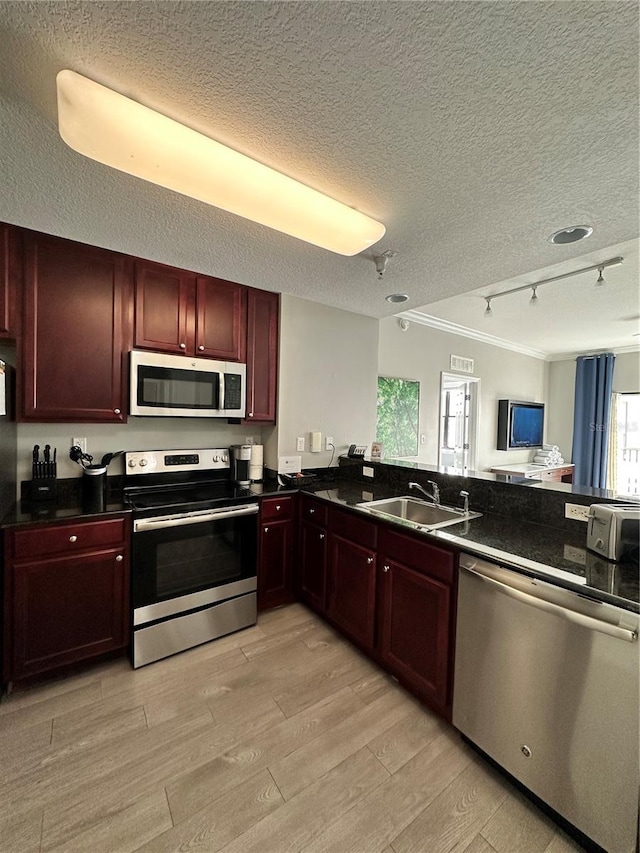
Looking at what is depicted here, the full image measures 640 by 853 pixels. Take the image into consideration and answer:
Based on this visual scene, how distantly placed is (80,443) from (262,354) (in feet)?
4.63

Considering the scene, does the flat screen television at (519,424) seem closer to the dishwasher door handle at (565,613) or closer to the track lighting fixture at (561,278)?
the track lighting fixture at (561,278)

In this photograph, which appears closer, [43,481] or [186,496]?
[43,481]

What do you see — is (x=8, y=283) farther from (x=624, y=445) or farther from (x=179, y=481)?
(x=624, y=445)

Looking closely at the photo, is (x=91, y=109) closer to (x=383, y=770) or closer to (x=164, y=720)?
(x=164, y=720)

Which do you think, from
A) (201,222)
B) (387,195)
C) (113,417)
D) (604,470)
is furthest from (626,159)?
(604,470)

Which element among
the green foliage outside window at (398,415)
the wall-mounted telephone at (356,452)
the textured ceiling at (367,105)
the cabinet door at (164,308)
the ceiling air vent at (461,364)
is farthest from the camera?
the ceiling air vent at (461,364)

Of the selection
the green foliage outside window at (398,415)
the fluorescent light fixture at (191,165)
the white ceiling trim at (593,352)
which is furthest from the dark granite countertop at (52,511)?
the white ceiling trim at (593,352)

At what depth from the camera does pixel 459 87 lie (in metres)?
1.05

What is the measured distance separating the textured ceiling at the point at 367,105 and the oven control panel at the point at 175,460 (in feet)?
4.65

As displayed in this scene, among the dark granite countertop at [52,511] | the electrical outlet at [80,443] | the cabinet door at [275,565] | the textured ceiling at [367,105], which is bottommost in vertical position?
the cabinet door at [275,565]

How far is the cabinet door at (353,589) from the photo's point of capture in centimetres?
207

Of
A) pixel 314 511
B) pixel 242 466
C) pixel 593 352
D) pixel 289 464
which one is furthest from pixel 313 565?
pixel 593 352

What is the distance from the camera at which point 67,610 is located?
73.6 inches

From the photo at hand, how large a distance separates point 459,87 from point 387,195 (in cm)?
53
